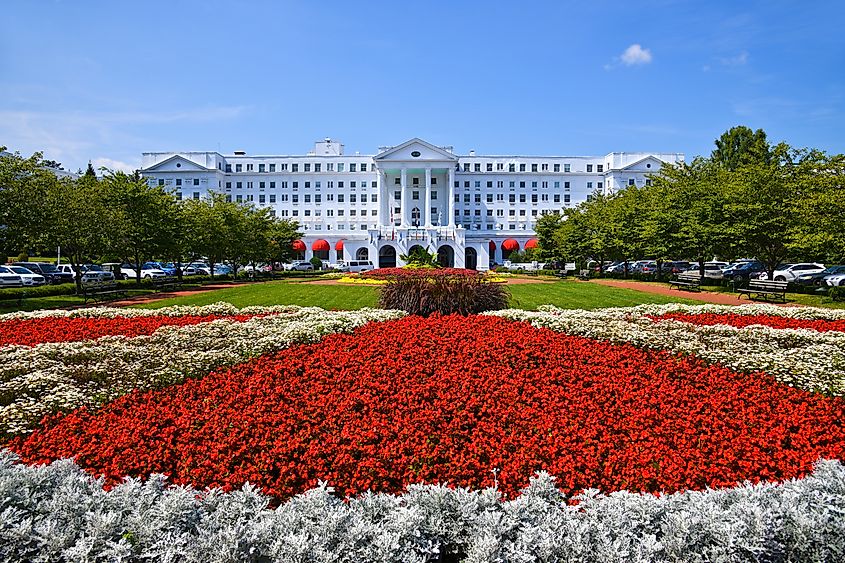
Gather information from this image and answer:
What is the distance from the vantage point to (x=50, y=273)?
37.7m

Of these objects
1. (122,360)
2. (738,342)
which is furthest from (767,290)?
(122,360)

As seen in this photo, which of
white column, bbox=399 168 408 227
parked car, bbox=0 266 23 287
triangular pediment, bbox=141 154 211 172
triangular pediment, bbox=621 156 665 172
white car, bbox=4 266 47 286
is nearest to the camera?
parked car, bbox=0 266 23 287

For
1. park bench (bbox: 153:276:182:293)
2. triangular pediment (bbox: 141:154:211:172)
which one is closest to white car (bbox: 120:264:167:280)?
park bench (bbox: 153:276:182:293)

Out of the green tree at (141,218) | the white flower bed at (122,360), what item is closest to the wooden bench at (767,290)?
the white flower bed at (122,360)

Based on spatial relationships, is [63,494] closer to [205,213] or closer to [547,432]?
[547,432]

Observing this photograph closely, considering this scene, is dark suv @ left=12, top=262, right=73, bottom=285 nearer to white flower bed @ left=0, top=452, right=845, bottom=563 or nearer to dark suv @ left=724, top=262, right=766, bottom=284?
white flower bed @ left=0, top=452, right=845, bottom=563

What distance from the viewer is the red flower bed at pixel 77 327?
397 inches

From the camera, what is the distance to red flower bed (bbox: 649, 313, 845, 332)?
11.9 meters

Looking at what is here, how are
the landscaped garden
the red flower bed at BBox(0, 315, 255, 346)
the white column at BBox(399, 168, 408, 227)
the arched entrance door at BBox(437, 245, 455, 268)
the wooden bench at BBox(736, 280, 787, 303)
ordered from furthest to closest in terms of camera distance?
the white column at BBox(399, 168, 408, 227), the arched entrance door at BBox(437, 245, 455, 268), the wooden bench at BBox(736, 280, 787, 303), the red flower bed at BBox(0, 315, 255, 346), the landscaped garden

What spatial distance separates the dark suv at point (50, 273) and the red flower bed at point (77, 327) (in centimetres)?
2767

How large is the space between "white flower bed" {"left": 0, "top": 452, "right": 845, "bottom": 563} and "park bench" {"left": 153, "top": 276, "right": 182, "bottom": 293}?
1096 inches

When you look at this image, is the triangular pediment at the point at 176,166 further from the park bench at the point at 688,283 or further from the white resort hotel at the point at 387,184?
the park bench at the point at 688,283

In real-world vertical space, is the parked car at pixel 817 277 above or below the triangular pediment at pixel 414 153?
below

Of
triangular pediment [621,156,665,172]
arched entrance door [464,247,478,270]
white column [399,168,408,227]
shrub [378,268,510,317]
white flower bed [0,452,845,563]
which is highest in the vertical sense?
triangular pediment [621,156,665,172]
